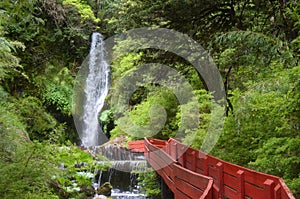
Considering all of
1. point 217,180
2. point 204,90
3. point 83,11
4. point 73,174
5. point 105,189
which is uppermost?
point 83,11

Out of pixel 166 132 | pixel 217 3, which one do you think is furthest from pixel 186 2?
pixel 166 132

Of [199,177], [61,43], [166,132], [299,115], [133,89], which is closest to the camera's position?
[199,177]

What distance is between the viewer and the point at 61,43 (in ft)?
73.5

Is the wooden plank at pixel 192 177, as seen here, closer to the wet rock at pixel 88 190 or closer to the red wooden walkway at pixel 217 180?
the red wooden walkway at pixel 217 180

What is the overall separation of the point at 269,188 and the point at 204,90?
318 inches

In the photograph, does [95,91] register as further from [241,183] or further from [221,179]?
[241,183]

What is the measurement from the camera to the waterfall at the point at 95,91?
72.8 feet

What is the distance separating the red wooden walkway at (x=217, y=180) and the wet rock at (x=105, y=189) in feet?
12.5

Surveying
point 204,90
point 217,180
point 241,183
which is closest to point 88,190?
point 204,90

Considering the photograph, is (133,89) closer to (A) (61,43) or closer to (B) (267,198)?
(A) (61,43)

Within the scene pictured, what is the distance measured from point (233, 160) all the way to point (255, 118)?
116 cm

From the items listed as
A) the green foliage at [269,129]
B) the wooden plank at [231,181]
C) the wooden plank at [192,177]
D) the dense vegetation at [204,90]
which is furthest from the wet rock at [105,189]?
the wooden plank at [231,181]

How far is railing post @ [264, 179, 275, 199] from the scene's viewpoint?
4035mm

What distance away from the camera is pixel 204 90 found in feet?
39.5
